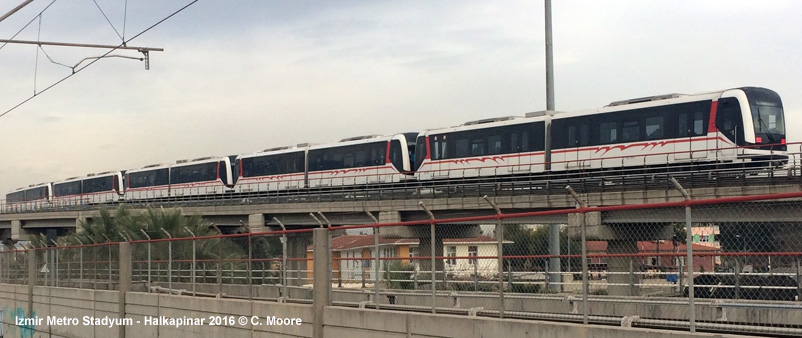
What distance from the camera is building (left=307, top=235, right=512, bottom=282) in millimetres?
11719

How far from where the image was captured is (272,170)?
56.5 metres

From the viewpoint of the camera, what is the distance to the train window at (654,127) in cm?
3216

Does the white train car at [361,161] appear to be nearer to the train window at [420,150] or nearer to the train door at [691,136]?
the train window at [420,150]

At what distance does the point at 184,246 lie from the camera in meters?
23.3

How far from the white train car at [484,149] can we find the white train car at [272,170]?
11971mm

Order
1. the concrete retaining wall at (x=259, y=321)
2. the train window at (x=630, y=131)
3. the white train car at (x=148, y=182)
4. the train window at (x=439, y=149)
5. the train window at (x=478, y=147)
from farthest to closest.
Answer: the white train car at (x=148, y=182) → the train window at (x=439, y=149) → the train window at (x=478, y=147) → the train window at (x=630, y=131) → the concrete retaining wall at (x=259, y=321)

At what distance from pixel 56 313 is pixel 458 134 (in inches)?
824

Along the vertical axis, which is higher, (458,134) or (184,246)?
(458,134)

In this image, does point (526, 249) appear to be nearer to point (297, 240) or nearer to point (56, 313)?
point (297, 240)

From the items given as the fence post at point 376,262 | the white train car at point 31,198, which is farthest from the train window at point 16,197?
the fence post at point 376,262

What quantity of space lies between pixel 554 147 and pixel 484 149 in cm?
414

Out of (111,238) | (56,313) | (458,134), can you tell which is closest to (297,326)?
(56,313)

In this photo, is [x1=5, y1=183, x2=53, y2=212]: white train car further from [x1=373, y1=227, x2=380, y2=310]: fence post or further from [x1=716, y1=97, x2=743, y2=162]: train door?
[x1=373, y1=227, x2=380, y2=310]: fence post

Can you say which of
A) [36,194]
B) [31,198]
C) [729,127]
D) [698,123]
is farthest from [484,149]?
[31,198]
